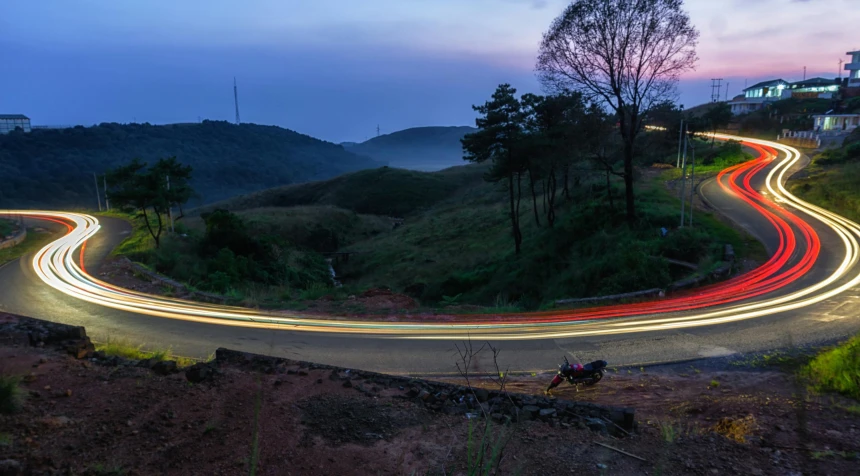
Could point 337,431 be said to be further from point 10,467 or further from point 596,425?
point 596,425

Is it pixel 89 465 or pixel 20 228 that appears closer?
pixel 89 465

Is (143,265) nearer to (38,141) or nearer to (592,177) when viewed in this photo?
(592,177)

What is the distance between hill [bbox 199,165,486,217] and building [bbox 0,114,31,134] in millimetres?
131552

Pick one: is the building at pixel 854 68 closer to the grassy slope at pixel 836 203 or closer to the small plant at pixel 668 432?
the grassy slope at pixel 836 203

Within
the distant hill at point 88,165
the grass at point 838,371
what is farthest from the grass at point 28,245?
the distant hill at point 88,165

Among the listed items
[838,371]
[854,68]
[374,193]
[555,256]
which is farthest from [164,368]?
[854,68]

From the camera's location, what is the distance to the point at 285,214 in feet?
180

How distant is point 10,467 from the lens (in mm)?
4785

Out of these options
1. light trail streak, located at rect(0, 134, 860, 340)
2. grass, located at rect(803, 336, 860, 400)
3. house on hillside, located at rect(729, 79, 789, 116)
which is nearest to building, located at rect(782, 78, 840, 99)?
house on hillside, located at rect(729, 79, 789, 116)

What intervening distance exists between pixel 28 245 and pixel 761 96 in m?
120

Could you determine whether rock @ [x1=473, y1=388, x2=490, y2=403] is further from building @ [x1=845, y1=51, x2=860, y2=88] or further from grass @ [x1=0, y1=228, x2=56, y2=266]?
building @ [x1=845, y1=51, x2=860, y2=88]

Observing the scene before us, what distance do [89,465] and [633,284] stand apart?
16.2 m

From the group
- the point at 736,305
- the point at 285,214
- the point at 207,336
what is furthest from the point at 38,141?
the point at 736,305

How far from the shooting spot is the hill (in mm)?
78250
